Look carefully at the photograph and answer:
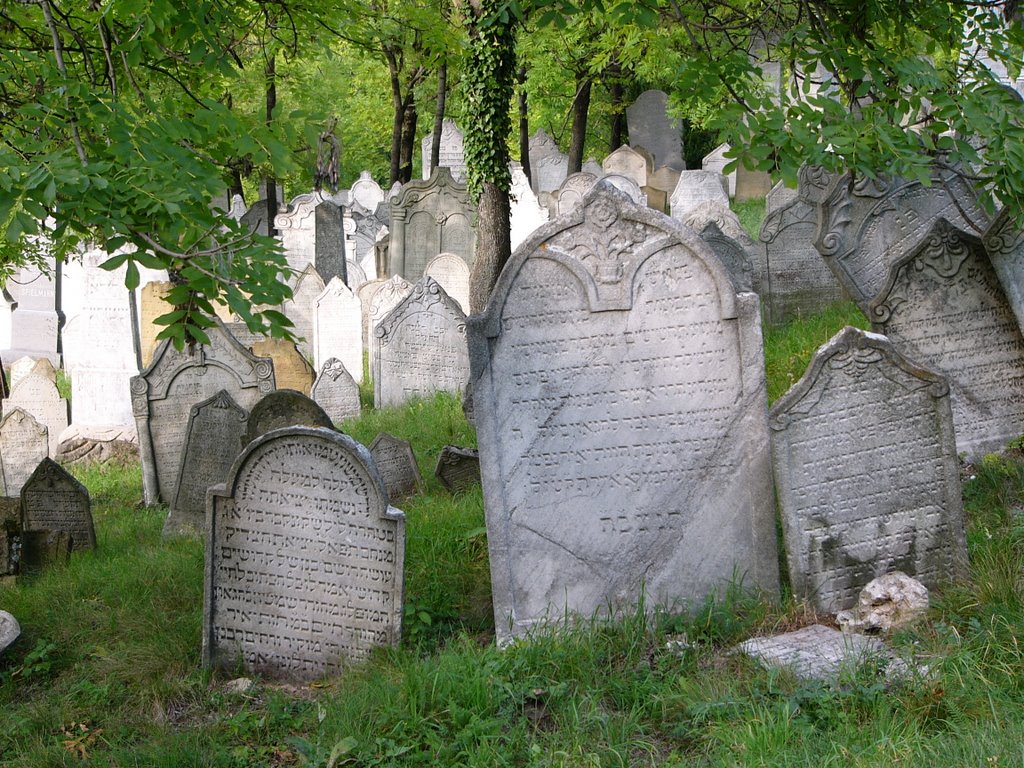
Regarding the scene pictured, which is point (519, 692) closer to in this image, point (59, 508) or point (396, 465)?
point (396, 465)

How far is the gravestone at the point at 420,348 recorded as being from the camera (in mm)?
11266

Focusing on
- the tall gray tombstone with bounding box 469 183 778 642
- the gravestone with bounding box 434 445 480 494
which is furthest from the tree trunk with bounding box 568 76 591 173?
the tall gray tombstone with bounding box 469 183 778 642

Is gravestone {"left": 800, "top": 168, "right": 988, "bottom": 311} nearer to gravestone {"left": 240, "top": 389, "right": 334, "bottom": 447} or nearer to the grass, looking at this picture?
the grass

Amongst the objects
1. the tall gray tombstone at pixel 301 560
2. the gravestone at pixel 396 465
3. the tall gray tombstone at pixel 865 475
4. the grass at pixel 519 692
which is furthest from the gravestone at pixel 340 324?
the tall gray tombstone at pixel 865 475

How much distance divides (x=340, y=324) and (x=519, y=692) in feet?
31.4

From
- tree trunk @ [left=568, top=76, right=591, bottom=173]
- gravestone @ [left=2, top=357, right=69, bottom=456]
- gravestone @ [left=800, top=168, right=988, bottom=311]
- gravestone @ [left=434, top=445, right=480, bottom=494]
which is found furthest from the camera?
tree trunk @ [left=568, top=76, right=591, bottom=173]

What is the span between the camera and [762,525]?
198 inches

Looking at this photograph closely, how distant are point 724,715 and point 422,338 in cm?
786

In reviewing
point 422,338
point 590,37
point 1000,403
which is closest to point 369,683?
point 1000,403

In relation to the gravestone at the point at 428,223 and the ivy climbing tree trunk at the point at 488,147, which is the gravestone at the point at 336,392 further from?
the gravestone at the point at 428,223

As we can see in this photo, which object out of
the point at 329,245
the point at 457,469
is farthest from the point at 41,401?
the point at 329,245

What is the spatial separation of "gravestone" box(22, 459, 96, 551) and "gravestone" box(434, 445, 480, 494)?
2.49m

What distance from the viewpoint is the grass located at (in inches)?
144

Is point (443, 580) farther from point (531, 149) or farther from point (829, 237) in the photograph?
point (531, 149)
